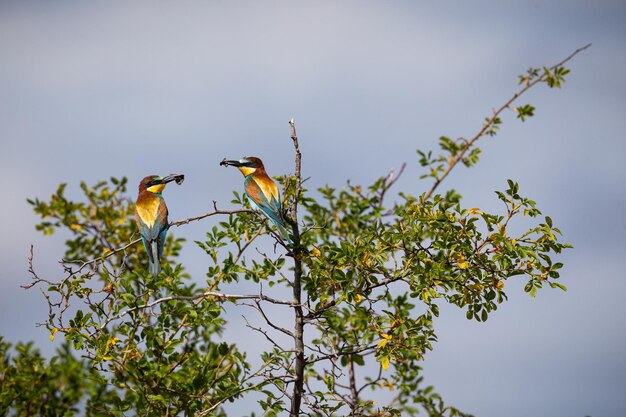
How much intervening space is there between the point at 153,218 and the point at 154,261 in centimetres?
61

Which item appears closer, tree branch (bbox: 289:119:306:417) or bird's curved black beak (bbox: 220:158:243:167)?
tree branch (bbox: 289:119:306:417)

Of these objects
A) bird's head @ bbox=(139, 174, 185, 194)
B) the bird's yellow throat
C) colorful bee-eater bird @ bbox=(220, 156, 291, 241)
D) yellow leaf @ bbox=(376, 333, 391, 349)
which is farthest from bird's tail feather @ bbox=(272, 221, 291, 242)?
bird's head @ bbox=(139, 174, 185, 194)

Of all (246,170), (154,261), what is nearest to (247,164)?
(246,170)

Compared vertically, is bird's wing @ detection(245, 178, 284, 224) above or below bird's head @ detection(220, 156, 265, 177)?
below

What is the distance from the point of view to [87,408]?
196 inches

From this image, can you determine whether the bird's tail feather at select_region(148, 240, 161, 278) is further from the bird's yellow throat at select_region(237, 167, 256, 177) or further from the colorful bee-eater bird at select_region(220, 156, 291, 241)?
the bird's yellow throat at select_region(237, 167, 256, 177)

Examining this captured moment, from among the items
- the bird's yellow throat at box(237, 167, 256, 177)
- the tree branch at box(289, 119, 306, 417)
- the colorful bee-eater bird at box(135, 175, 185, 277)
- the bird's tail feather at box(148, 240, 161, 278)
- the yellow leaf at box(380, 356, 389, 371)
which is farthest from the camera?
the bird's yellow throat at box(237, 167, 256, 177)

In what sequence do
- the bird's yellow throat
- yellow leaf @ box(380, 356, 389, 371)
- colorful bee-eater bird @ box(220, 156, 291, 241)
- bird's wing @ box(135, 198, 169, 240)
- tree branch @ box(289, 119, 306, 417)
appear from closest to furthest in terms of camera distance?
yellow leaf @ box(380, 356, 389, 371), tree branch @ box(289, 119, 306, 417), colorful bee-eater bird @ box(220, 156, 291, 241), bird's wing @ box(135, 198, 169, 240), the bird's yellow throat

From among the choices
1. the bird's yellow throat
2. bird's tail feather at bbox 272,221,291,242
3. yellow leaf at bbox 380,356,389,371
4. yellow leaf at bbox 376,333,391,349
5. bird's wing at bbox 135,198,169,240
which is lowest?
yellow leaf at bbox 380,356,389,371

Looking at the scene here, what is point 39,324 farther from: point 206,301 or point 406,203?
point 406,203

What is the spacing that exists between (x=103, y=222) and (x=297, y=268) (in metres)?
3.47

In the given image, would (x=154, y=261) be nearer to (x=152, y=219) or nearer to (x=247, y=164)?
(x=152, y=219)

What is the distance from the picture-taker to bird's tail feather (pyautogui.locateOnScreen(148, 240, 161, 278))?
6621mm

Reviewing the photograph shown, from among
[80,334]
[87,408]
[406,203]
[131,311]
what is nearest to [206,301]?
[131,311]
